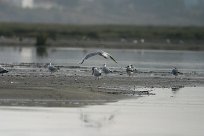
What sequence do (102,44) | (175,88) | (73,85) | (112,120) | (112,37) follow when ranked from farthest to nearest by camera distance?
(112,37) → (102,44) → (175,88) → (73,85) → (112,120)

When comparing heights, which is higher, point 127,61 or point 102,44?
point 102,44

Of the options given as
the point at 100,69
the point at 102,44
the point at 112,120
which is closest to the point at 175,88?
the point at 100,69

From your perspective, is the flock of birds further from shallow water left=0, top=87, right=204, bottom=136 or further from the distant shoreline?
the distant shoreline

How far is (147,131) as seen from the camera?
20.5 meters

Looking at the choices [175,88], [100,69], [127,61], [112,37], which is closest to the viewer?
[175,88]

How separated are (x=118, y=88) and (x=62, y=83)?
205 cm

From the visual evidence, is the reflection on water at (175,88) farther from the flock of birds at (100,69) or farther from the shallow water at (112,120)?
the shallow water at (112,120)

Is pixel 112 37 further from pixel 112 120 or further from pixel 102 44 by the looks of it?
pixel 112 120

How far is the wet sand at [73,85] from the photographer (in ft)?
82.7

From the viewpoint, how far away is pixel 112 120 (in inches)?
862

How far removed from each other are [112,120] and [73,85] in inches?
306

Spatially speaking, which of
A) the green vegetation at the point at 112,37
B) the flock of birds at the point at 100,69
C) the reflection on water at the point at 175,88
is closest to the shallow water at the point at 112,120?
the reflection on water at the point at 175,88

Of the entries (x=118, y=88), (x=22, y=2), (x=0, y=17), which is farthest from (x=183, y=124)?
(x=22, y=2)

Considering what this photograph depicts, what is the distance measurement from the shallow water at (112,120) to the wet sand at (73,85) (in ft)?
3.63
